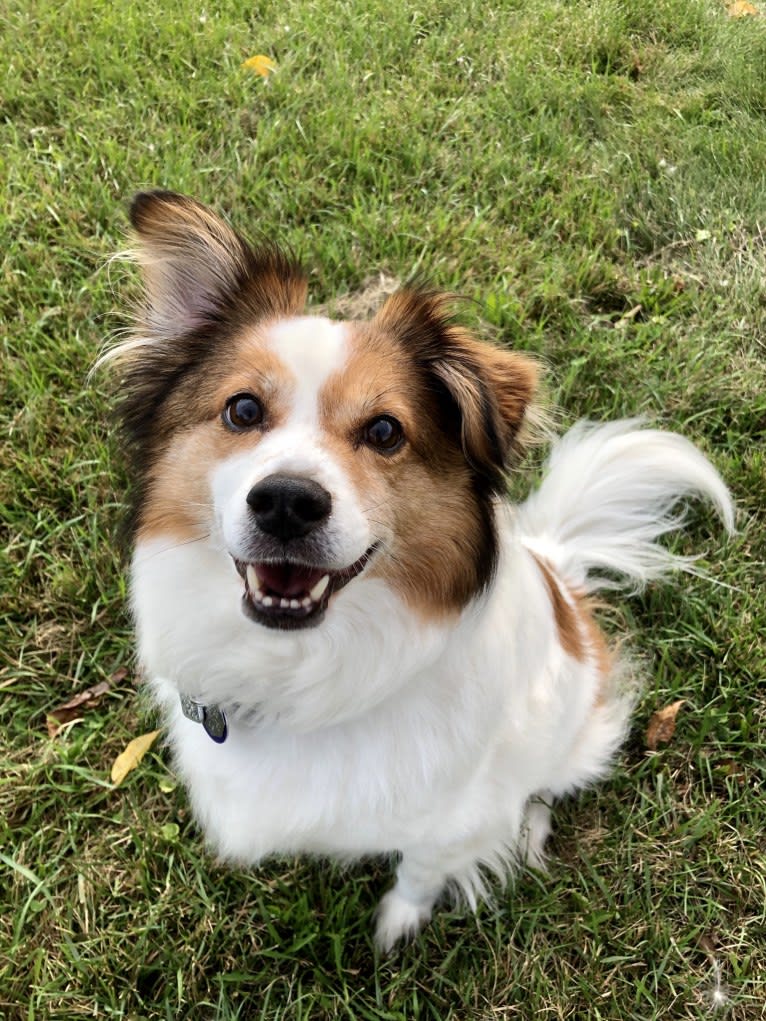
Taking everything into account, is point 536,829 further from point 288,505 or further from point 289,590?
point 288,505

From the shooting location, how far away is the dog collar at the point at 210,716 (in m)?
2.13

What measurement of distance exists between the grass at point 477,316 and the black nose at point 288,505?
154 centimetres

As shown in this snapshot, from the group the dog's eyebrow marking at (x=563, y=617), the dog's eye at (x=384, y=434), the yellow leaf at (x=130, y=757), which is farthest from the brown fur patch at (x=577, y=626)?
the yellow leaf at (x=130, y=757)

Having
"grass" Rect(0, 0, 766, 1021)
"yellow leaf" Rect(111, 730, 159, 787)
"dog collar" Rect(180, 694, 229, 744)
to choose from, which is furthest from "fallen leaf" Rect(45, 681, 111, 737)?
"dog collar" Rect(180, 694, 229, 744)

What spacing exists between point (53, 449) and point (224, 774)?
1.87 metres

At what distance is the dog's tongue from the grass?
1.32 meters

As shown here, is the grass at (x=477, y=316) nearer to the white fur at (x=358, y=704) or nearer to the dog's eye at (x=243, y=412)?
the white fur at (x=358, y=704)

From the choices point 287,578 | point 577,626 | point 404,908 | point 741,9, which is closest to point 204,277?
point 287,578

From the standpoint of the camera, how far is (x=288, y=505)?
168cm

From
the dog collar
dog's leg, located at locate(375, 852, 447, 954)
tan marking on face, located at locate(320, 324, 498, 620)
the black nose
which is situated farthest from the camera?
dog's leg, located at locate(375, 852, 447, 954)

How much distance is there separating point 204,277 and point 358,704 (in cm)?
127

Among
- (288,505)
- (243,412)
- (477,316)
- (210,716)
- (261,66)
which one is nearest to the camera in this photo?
(288,505)

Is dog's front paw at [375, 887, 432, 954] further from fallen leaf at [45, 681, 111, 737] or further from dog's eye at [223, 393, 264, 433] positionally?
dog's eye at [223, 393, 264, 433]

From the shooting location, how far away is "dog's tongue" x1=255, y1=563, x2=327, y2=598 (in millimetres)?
1861
